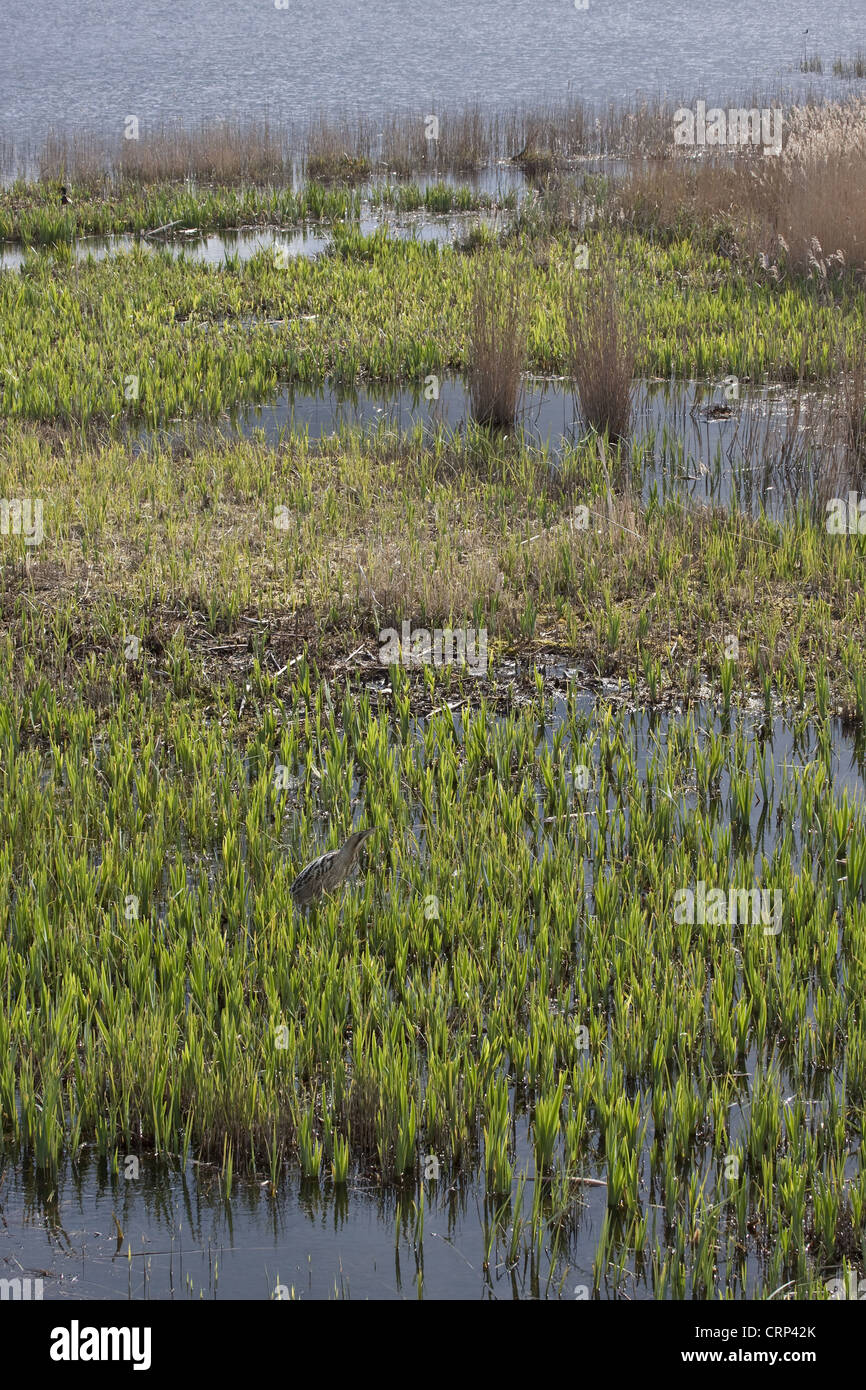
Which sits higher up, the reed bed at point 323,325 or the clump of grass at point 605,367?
the reed bed at point 323,325

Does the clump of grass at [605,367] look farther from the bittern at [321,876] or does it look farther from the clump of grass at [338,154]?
the clump of grass at [338,154]

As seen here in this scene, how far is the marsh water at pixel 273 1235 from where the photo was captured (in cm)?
270

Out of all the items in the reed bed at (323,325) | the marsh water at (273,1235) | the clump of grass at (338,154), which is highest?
the clump of grass at (338,154)

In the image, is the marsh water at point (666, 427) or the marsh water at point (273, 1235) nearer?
the marsh water at point (273, 1235)

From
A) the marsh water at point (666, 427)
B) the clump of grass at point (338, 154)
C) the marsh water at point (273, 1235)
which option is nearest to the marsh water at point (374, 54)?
the clump of grass at point (338, 154)

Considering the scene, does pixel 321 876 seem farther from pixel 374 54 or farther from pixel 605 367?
pixel 374 54

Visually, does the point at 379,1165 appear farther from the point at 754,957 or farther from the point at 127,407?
the point at 127,407

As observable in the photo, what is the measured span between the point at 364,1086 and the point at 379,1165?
0.18 m

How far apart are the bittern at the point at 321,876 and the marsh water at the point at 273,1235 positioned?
1.02 meters

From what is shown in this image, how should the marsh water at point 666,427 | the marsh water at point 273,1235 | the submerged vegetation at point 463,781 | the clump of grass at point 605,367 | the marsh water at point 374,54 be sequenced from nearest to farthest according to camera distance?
the marsh water at point 273,1235, the submerged vegetation at point 463,781, the marsh water at point 666,427, the clump of grass at point 605,367, the marsh water at point 374,54

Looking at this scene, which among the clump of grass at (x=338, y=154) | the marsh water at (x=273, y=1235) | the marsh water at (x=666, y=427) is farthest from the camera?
the clump of grass at (x=338, y=154)

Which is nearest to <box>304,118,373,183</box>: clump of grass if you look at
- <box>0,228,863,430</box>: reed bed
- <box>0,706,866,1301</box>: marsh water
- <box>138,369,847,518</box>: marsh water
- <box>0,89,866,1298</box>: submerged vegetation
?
<box>0,228,863,430</box>: reed bed

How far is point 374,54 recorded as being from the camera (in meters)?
36.3
